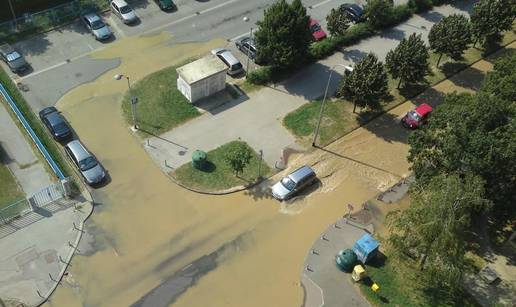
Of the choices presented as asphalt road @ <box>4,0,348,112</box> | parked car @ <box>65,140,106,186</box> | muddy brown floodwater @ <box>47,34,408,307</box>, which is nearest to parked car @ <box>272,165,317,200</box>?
muddy brown floodwater @ <box>47,34,408,307</box>

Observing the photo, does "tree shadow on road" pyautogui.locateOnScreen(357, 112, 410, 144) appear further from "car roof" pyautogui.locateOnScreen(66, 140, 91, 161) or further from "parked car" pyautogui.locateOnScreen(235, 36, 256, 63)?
"car roof" pyautogui.locateOnScreen(66, 140, 91, 161)

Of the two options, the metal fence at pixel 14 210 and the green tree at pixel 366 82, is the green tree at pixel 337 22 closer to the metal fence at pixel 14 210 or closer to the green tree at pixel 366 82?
the green tree at pixel 366 82

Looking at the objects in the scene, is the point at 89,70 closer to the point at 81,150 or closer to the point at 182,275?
the point at 81,150

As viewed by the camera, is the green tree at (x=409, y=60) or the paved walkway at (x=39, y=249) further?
the green tree at (x=409, y=60)

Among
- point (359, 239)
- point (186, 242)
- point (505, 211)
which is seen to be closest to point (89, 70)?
point (186, 242)

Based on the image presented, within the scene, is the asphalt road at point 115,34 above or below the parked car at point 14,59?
below

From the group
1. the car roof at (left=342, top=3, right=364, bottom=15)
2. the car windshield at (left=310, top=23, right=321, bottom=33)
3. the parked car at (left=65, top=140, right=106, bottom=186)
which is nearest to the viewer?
the parked car at (left=65, top=140, right=106, bottom=186)

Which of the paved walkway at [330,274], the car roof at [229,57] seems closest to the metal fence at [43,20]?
the car roof at [229,57]
